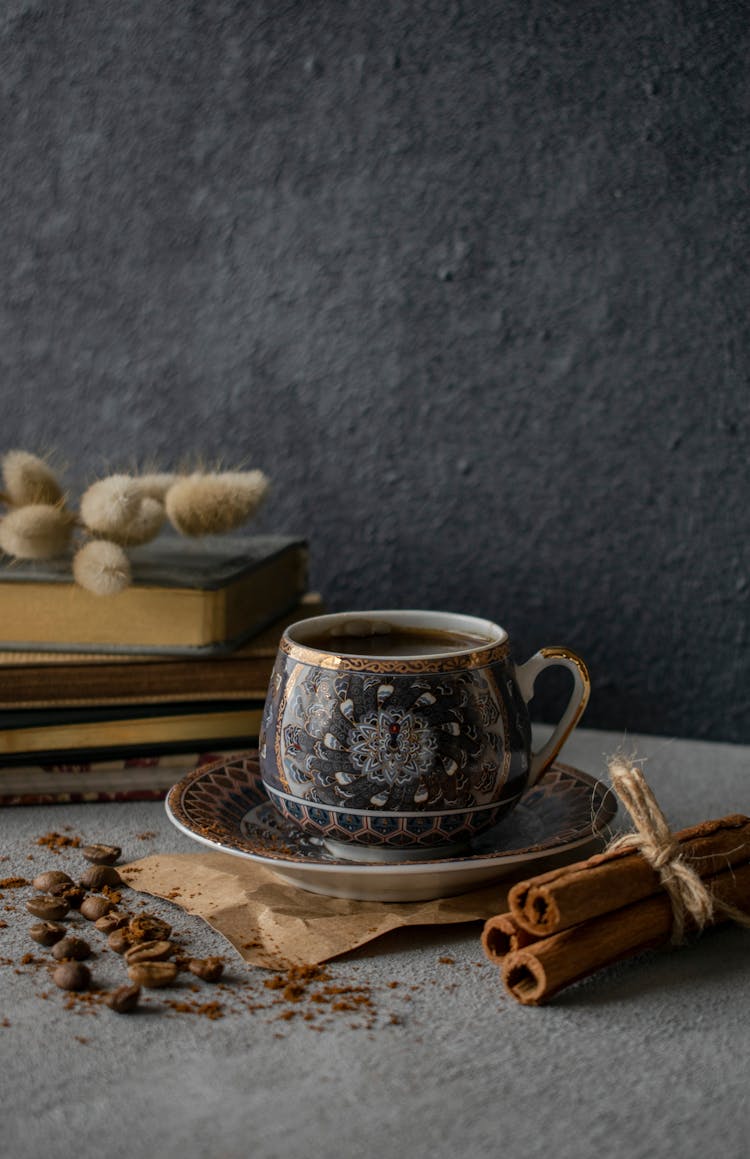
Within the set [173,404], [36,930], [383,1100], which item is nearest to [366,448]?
[173,404]

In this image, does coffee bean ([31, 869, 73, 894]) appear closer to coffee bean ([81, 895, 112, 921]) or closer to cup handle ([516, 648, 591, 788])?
coffee bean ([81, 895, 112, 921])

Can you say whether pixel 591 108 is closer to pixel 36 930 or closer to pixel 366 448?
pixel 366 448

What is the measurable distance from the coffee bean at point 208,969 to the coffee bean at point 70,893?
11cm

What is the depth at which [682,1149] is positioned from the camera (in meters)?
0.46

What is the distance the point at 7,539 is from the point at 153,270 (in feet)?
1.23

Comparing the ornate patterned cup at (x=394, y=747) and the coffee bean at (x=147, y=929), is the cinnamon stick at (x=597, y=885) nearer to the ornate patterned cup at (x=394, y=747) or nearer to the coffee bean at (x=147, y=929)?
the ornate patterned cup at (x=394, y=747)

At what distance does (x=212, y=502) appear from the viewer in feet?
2.89

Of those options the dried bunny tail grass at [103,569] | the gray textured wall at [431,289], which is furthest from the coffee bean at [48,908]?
the gray textured wall at [431,289]

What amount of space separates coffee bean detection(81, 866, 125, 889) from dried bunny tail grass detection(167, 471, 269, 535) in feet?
0.95

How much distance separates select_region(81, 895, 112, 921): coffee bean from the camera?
653 mm

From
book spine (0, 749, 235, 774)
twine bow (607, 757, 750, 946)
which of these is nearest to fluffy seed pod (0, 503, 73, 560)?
book spine (0, 749, 235, 774)

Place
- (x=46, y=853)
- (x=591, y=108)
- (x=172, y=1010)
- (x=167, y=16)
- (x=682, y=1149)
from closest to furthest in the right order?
(x=682, y=1149) → (x=172, y=1010) → (x=46, y=853) → (x=591, y=108) → (x=167, y=16)

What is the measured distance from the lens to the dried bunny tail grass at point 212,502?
88cm

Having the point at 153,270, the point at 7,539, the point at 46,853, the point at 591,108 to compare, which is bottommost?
the point at 46,853
